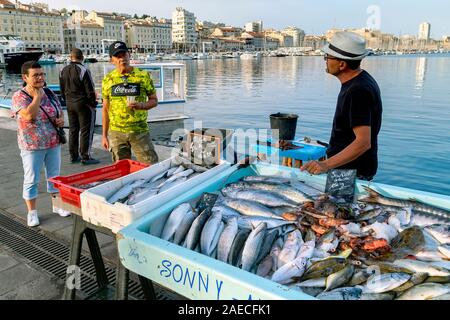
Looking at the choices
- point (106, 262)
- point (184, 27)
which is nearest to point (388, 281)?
point (106, 262)

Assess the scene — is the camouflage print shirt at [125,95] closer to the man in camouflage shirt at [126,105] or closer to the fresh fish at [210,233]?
the man in camouflage shirt at [126,105]

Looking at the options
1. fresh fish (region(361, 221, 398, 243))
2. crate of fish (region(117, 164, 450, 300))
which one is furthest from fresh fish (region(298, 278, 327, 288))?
fresh fish (region(361, 221, 398, 243))

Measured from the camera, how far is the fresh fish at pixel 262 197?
112 inches

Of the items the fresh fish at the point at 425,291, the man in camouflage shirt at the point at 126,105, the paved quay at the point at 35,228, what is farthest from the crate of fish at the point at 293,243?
the man in camouflage shirt at the point at 126,105

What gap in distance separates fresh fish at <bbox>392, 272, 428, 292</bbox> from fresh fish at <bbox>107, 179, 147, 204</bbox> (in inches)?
80.9

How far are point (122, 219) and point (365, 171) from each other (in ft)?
7.14

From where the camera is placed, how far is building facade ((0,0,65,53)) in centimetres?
10756

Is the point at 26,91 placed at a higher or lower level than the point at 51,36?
lower

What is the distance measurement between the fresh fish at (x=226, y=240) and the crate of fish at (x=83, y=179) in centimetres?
120

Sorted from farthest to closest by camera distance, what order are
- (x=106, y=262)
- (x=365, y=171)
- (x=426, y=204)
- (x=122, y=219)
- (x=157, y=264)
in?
(x=106, y=262) < (x=365, y=171) < (x=426, y=204) < (x=122, y=219) < (x=157, y=264)

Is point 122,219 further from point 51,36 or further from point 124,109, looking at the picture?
point 51,36

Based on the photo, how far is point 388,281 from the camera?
186 cm

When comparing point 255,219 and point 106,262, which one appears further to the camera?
point 106,262

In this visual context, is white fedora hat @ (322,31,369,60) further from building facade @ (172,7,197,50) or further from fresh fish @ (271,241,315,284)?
building facade @ (172,7,197,50)
